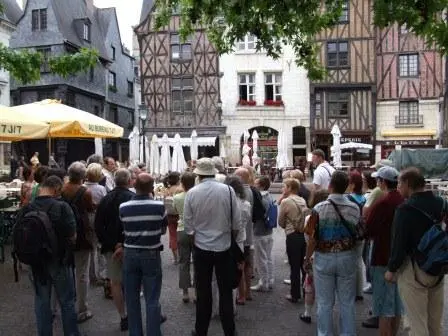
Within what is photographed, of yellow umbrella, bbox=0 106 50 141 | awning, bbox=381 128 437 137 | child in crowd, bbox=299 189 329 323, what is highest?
awning, bbox=381 128 437 137

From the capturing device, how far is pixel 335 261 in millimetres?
4465

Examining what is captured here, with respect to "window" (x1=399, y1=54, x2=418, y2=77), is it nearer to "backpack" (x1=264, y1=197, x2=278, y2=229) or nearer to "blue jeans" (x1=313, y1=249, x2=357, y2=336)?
"backpack" (x1=264, y1=197, x2=278, y2=229)

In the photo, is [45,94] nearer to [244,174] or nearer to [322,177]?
[322,177]

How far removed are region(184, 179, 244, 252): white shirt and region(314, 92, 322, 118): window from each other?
80.6ft

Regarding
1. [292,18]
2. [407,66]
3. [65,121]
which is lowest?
[65,121]

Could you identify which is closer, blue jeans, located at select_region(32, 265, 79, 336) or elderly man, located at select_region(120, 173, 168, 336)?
blue jeans, located at select_region(32, 265, 79, 336)

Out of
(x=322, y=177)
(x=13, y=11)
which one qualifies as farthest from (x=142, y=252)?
(x=13, y=11)

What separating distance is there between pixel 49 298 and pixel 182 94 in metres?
25.7

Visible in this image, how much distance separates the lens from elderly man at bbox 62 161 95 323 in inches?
214

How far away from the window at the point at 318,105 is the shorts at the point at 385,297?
972 inches

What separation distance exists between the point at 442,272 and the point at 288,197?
8.55 feet

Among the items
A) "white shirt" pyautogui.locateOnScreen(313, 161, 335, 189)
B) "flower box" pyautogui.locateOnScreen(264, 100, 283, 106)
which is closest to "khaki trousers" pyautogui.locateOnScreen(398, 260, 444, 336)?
"white shirt" pyautogui.locateOnScreen(313, 161, 335, 189)

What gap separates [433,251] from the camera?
3871 mm

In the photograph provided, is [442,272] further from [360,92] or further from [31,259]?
[360,92]
